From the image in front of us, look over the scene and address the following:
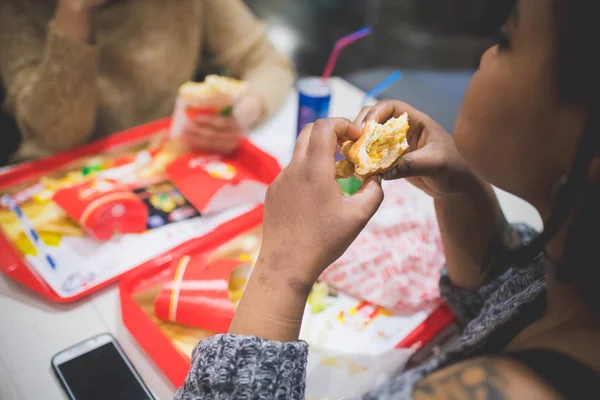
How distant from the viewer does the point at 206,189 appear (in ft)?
4.09

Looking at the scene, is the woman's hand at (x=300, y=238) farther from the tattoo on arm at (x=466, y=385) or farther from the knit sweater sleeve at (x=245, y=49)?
the knit sweater sleeve at (x=245, y=49)

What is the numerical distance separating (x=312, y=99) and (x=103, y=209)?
630 mm

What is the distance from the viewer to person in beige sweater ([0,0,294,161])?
4.23 feet

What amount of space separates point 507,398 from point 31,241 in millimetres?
1021

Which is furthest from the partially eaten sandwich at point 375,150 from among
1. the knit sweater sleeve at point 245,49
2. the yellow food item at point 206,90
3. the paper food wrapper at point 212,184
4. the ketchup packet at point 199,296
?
the knit sweater sleeve at point 245,49

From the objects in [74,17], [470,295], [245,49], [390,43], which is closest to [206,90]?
[74,17]

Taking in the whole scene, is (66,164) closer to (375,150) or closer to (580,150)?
(375,150)

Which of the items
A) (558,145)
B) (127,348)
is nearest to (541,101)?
(558,145)

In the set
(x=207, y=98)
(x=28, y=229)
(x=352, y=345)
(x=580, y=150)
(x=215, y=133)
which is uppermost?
(x=580, y=150)

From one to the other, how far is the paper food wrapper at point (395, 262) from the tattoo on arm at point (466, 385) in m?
0.38

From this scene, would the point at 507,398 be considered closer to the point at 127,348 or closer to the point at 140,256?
the point at 127,348

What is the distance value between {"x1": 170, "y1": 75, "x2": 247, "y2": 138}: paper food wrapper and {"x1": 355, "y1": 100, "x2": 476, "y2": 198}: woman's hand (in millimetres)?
571

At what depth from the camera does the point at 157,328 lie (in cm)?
91

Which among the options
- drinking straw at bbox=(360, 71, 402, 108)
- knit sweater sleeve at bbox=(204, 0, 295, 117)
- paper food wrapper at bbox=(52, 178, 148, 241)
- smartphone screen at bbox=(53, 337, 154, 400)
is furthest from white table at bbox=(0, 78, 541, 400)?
drinking straw at bbox=(360, 71, 402, 108)
